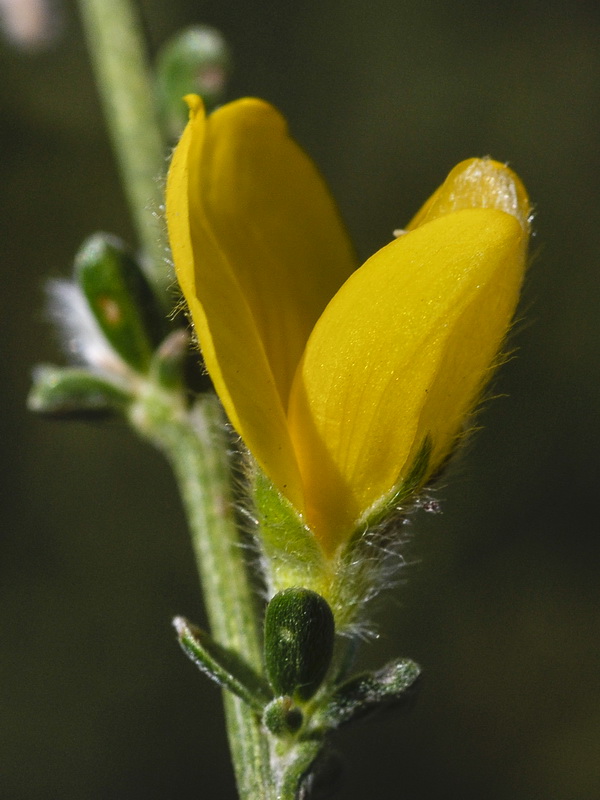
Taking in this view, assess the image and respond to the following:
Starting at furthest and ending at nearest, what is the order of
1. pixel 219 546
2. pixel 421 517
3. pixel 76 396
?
pixel 421 517 → pixel 76 396 → pixel 219 546

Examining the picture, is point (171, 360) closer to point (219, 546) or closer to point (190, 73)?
point (219, 546)

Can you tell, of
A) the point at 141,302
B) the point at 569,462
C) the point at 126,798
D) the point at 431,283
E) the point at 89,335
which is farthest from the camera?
the point at 569,462

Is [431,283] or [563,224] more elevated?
[563,224]

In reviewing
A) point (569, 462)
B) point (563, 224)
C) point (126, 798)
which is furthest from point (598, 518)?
point (126, 798)

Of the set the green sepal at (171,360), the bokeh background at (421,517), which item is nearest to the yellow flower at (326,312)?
the green sepal at (171,360)

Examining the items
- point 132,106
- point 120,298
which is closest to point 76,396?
point 120,298

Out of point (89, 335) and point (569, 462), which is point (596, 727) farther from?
point (89, 335)
